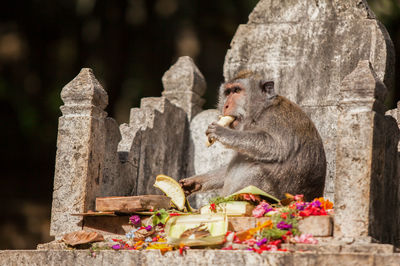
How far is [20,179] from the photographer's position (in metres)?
17.2

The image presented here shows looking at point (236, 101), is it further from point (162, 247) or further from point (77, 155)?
point (162, 247)

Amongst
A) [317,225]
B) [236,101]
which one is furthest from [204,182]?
[317,225]

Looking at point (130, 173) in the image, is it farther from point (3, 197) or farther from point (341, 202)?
point (3, 197)

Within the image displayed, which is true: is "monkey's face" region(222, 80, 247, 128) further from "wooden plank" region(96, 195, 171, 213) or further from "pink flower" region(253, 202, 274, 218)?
"pink flower" region(253, 202, 274, 218)

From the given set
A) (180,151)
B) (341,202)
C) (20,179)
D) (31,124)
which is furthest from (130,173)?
(20,179)

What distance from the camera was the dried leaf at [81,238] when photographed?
8.95 metres

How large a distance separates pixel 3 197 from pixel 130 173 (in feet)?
23.7

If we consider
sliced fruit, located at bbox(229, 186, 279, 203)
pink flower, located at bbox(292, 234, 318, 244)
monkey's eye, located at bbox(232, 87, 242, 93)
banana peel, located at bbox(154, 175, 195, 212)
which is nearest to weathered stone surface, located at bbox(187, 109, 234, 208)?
monkey's eye, located at bbox(232, 87, 242, 93)

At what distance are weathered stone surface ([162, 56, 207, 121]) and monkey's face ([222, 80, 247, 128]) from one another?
6.53 ft

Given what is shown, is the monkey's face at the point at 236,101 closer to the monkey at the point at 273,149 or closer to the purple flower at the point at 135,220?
the monkey at the point at 273,149

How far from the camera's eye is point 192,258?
812 cm

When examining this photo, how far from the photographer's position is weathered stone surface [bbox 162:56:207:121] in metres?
12.4

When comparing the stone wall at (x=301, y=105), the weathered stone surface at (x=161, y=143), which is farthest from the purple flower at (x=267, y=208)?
the weathered stone surface at (x=161, y=143)

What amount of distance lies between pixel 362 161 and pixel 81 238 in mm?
3144
